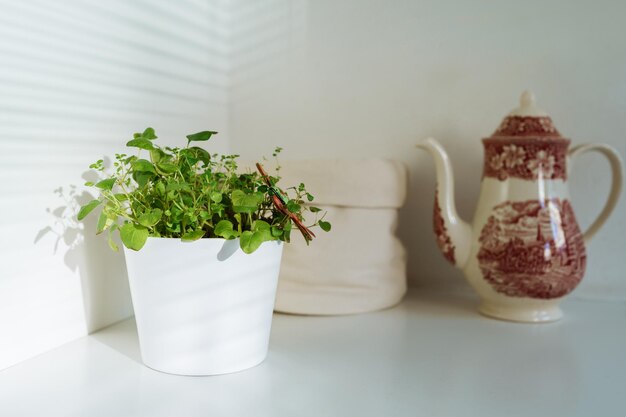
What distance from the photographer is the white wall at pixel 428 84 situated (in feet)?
2.91

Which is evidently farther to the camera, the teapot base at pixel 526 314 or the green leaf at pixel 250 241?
the teapot base at pixel 526 314

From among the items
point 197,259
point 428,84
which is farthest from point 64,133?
point 428,84

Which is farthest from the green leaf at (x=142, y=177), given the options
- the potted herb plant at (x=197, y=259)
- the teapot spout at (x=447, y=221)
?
the teapot spout at (x=447, y=221)

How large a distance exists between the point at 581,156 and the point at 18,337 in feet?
2.61

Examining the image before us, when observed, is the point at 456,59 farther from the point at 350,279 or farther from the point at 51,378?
the point at 51,378

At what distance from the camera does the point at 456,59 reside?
938mm

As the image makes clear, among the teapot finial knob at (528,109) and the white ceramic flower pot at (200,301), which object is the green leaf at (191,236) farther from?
the teapot finial knob at (528,109)

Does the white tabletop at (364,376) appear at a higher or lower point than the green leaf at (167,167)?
lower

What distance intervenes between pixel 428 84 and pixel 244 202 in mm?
507

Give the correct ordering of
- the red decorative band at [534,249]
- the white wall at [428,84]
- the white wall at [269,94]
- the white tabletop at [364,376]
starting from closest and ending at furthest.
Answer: the white tabletop at [364,376] → the white wall at [269,94] → the red decorative band at [534,249] → the white wall at [428,84]

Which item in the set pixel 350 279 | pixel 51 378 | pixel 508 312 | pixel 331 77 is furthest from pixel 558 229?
pixel 51 378

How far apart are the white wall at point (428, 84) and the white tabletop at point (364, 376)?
214 millimetres

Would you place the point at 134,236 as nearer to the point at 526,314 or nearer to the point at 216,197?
the point at 216,197

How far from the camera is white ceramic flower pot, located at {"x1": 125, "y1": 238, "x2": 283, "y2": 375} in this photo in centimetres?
57
